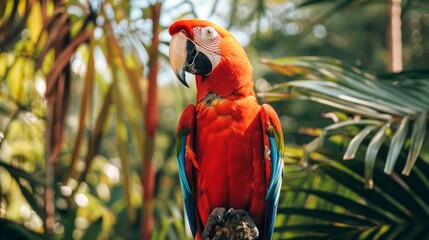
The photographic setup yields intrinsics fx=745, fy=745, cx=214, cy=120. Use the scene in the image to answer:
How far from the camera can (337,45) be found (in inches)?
246

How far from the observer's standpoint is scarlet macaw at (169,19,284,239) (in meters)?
1.61

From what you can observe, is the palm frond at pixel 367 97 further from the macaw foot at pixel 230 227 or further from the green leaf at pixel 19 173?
the green leaf at pixel 19 173

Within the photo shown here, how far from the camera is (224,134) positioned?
1597 millimetres

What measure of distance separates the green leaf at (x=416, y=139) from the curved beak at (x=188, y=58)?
0.49 m

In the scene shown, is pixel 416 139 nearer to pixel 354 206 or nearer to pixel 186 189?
pixel 354 206

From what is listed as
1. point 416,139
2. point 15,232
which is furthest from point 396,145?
point 15,232

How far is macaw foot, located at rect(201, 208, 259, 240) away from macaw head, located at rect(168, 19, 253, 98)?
0.28 meters

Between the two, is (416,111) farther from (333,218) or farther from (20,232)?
(20,232)

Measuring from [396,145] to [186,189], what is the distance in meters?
0.50

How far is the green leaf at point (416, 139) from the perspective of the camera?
1.69 metres

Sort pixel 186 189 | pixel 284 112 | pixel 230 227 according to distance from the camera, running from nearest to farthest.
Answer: pixel 230 227
pixel 186 189
pixel 284 112

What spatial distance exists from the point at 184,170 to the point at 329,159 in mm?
463

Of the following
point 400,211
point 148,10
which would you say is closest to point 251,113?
point 400,211

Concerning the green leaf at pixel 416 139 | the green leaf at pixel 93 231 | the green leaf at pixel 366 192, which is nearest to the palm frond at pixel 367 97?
the green leaf at pixel 416 139
